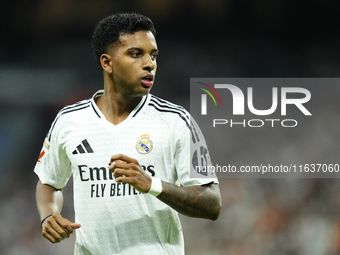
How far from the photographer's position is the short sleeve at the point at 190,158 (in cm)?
178

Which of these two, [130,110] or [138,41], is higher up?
[138,41]

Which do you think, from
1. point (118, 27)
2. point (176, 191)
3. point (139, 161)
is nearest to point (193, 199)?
point (176, 191)

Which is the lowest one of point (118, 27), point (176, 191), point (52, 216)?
point (52, 216)

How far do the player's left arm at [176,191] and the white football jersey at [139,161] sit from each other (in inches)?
2.8

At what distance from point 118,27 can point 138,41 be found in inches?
5.7

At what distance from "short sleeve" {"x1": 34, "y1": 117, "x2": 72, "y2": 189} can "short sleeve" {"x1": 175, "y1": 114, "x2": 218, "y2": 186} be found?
61 centimetres

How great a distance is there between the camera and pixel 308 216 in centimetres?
380

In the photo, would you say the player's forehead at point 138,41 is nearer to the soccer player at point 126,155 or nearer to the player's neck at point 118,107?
the soccer player at point 126,155

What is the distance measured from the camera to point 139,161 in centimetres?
182

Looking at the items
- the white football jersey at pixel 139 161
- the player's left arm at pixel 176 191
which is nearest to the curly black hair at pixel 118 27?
the white football jersey at pixel 139 161

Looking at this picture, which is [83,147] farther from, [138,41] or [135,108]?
[138,41]

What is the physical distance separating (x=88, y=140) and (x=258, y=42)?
246 centimetres

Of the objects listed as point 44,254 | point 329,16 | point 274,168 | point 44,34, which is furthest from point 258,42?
point 44,254

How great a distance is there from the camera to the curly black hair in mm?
1916
